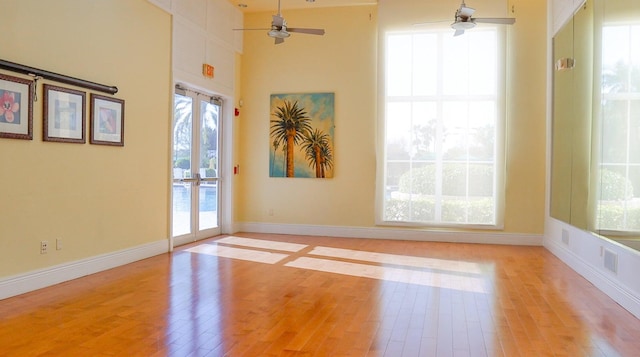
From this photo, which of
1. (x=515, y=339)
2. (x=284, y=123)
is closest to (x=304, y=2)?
(x=284, y=123)

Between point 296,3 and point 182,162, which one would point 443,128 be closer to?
point 296,3

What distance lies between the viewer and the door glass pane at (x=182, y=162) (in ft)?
24.1

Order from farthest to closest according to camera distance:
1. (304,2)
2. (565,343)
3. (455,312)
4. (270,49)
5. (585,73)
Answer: (270,49) < (304,2) < (585,73) < (455,312) < (565,343)

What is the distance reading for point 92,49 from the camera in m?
5.50

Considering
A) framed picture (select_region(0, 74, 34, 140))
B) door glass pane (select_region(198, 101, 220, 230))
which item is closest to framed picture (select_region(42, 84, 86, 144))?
framed picture (select_region(0, 74, 34, 140))

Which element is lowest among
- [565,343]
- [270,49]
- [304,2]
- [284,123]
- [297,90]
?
[565,343]

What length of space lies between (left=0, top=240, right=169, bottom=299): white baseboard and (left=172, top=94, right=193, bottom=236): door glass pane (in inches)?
29.8

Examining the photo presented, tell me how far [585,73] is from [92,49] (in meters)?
5.73

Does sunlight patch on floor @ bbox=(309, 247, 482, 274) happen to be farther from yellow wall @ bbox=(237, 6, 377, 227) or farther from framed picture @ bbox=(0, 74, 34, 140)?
framed picture @ bbox=(0, 74, 34, 140)

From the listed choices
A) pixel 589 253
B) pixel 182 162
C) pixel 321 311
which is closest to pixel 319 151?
pixel 182 162

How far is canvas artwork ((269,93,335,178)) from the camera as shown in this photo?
879 cm

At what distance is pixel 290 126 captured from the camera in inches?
353

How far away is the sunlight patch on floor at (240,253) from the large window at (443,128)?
261 cm

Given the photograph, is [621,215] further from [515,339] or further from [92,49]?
[92,49]
